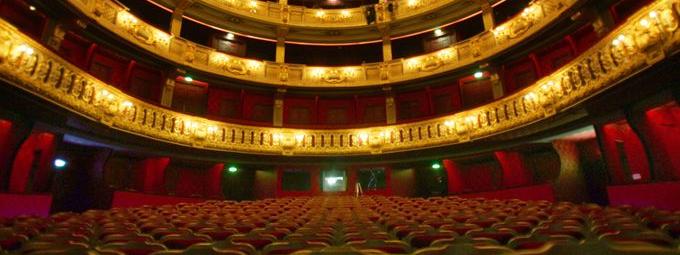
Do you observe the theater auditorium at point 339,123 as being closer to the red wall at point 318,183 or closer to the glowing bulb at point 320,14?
the red wall at point 318,183

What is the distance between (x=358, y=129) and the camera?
15.7 meters

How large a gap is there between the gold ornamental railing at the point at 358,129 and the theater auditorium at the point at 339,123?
55 millimetres

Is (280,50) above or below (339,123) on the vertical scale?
above

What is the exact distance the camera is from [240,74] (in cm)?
1572

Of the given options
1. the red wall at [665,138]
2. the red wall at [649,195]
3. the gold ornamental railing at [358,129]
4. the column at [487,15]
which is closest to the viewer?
the gold ornamental railing at [358,129]

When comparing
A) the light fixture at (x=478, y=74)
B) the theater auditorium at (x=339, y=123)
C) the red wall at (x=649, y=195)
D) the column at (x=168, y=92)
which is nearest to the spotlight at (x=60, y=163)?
the theater auditorium at (x=339, y=123)

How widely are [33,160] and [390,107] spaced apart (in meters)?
12.8

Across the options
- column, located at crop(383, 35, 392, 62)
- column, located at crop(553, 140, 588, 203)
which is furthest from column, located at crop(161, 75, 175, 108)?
column, located at crop(553, 140, 588, 203)

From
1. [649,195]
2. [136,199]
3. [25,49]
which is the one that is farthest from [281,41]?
[649,195]

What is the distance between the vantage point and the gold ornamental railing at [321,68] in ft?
38.4

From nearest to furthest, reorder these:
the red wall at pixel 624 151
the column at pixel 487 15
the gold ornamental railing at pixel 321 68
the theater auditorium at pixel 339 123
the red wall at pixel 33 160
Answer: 1. the theater auditorium at pixel 339 123
2. the red wall at pixel 33 160
3. the red wall at pixel 624 151
4. the gold ornamental railing at pixel 321 68
5. the column at pixel 487 15

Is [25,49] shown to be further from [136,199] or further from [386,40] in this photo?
[386,40]

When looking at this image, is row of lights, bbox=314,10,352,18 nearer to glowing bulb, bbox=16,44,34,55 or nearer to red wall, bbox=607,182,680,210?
glowing bulb, bbox=16,44,34,55

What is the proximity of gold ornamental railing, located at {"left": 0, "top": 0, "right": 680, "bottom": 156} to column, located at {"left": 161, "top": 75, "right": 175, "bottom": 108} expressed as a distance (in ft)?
5.26
